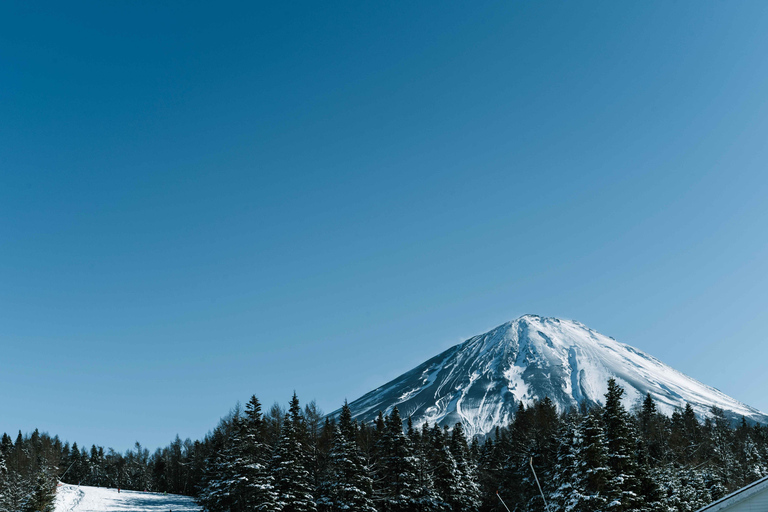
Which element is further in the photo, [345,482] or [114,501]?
[114,501]

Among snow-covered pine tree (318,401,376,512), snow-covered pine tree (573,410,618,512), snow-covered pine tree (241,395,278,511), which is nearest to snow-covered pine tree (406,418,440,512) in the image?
snow-covered pine tree (318,401,376,512)

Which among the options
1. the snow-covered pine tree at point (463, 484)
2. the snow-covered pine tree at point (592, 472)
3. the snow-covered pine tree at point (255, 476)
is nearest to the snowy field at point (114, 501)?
the snow-covered pine tree at point (255, 476)

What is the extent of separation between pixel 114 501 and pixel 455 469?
4890cm

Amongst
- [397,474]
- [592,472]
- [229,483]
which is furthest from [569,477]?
[229,483]

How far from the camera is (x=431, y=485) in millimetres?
55938

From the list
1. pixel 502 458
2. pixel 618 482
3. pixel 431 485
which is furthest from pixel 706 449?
pixel 618 482

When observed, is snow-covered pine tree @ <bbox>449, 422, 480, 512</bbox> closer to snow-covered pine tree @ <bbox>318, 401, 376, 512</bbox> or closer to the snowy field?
snow-covered pine tree @ <bbox>318, 401, 376, 512</bbox>

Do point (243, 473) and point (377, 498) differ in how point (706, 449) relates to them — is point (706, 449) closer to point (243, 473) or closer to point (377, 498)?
point (377, 498)

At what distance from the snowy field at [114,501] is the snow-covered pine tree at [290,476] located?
3235cm

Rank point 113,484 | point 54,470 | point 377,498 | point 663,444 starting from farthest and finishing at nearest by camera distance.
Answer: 1. point 113,484
2. point 54,470
3. point 663,444
4. point 377,498

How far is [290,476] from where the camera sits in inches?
1843

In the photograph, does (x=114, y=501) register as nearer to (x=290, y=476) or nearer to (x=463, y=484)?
(x=290, y=476)

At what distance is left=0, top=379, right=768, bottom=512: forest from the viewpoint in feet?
131

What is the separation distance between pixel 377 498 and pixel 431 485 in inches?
261
